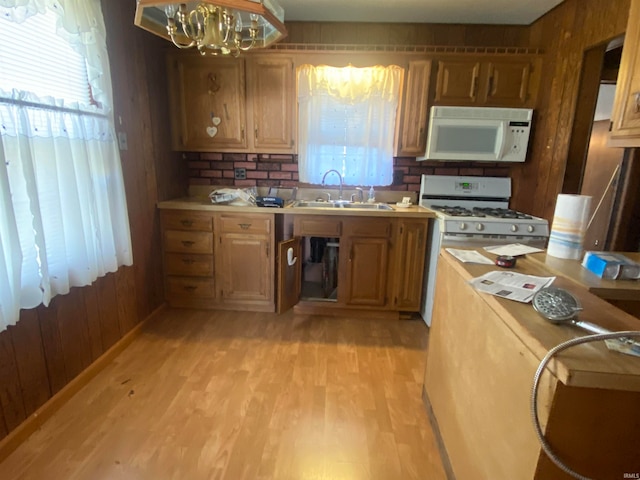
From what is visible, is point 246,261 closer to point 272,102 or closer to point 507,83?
point 272,102

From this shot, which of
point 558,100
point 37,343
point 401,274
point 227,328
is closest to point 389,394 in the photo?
point 401,274

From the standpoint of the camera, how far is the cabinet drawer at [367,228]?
2676mm

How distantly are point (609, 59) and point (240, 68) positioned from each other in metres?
2.93

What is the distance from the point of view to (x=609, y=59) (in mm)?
2629

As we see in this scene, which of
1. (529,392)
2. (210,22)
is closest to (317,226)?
(210,22)

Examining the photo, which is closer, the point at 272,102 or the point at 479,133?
the point at 479,133

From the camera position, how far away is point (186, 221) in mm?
2768

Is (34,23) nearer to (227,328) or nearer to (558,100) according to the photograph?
(227,328)

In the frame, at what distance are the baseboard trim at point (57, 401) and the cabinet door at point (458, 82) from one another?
3.01m

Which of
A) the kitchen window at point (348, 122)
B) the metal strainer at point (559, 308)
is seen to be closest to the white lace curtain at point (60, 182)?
the kitchen window at point (348, 122)

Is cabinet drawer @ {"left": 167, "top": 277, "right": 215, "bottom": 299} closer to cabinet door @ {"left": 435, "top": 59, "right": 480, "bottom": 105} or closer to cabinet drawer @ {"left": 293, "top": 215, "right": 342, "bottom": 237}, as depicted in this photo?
cabinet drawer @ {"left": 293, "top": 215, "right": 342, "bottom": 237}

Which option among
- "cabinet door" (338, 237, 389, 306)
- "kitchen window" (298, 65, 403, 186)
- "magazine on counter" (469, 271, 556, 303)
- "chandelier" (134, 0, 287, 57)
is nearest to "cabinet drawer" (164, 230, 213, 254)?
"kitchen window" (298, 65, 403, 186)

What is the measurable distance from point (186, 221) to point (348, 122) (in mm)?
1607

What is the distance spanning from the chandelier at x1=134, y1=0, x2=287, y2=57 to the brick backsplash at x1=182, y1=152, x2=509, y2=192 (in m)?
1.63
